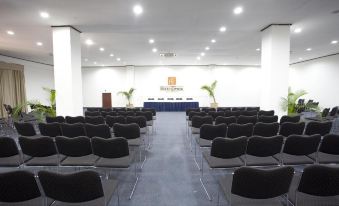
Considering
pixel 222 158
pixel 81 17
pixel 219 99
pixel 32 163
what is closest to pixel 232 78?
pixel 219 99

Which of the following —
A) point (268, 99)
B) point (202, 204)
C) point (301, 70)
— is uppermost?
point (301, 70)

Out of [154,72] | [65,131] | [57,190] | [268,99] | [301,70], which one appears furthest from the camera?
[154,72]

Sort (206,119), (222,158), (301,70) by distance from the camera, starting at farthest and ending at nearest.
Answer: (301,70) < (206,119) < (222,158)

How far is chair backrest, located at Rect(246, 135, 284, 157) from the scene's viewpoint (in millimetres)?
3236

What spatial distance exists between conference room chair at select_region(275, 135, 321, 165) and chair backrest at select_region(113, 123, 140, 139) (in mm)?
2891

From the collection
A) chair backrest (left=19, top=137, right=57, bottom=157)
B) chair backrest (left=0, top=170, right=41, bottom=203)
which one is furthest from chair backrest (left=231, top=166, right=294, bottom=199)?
chair backrest (left=19, top=137, right=57, bottom=157)

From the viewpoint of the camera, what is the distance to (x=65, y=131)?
182 inches

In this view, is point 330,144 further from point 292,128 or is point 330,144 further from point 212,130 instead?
point 212,130

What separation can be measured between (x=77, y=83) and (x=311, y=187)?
25.4 feet

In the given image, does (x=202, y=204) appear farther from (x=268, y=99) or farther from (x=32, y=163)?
(x=268, y=99)

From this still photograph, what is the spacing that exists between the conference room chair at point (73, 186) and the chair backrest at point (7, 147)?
6.47 ft

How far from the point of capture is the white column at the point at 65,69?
7234 millimetres

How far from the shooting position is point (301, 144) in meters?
3.28

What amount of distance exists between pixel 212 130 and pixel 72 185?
311 centimetres
